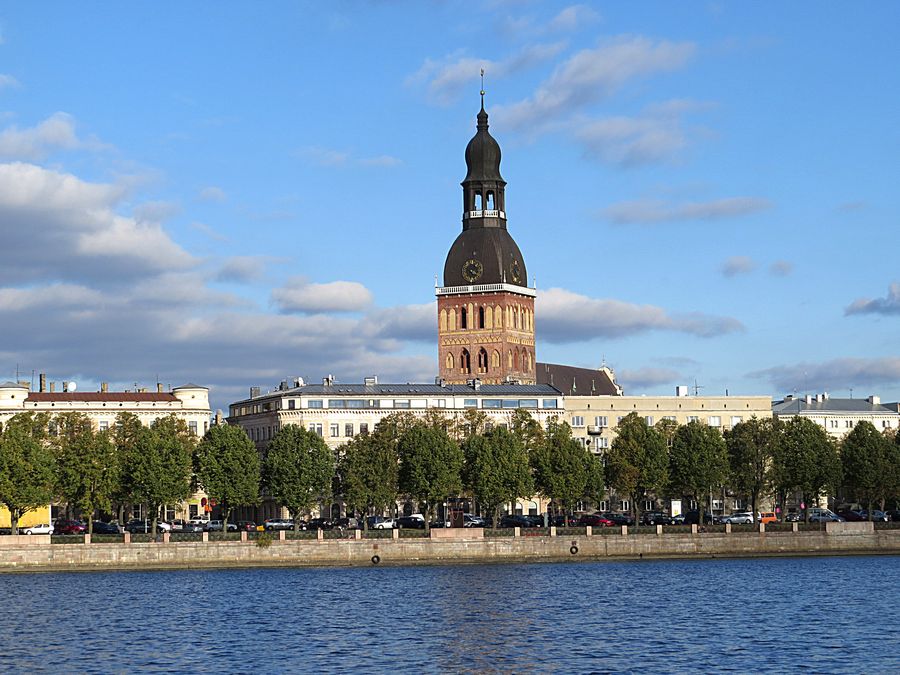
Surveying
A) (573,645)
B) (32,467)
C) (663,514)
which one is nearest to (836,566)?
(663,514)

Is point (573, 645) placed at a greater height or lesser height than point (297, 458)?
lesser

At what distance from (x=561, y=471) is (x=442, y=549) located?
24.1m

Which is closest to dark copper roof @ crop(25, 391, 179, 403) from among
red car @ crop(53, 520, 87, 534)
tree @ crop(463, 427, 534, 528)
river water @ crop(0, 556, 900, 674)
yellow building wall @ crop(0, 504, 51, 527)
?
yellow building wall @ crop(0, 504, 51, 527)

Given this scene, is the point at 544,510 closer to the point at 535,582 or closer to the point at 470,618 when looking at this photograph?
the point at 535,582

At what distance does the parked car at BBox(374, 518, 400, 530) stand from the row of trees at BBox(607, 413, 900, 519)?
21705 millimetres

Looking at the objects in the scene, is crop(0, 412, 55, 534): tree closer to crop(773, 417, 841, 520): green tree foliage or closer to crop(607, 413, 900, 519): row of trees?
crop(607, 413, 900, 519): row of trees

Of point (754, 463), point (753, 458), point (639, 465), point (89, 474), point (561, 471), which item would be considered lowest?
point (89, 474)

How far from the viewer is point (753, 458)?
555 ft

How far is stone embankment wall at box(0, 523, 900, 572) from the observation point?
442 feet

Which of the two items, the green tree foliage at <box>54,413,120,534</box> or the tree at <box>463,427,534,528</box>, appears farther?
the tree at <box>463,427,534,528</box>

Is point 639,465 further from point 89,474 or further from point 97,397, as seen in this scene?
point 97,397

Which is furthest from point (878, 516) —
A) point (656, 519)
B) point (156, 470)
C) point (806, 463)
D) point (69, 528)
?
point (69, 528)

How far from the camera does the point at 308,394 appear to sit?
7726 inches

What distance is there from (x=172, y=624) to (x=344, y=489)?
6664 centimetres
